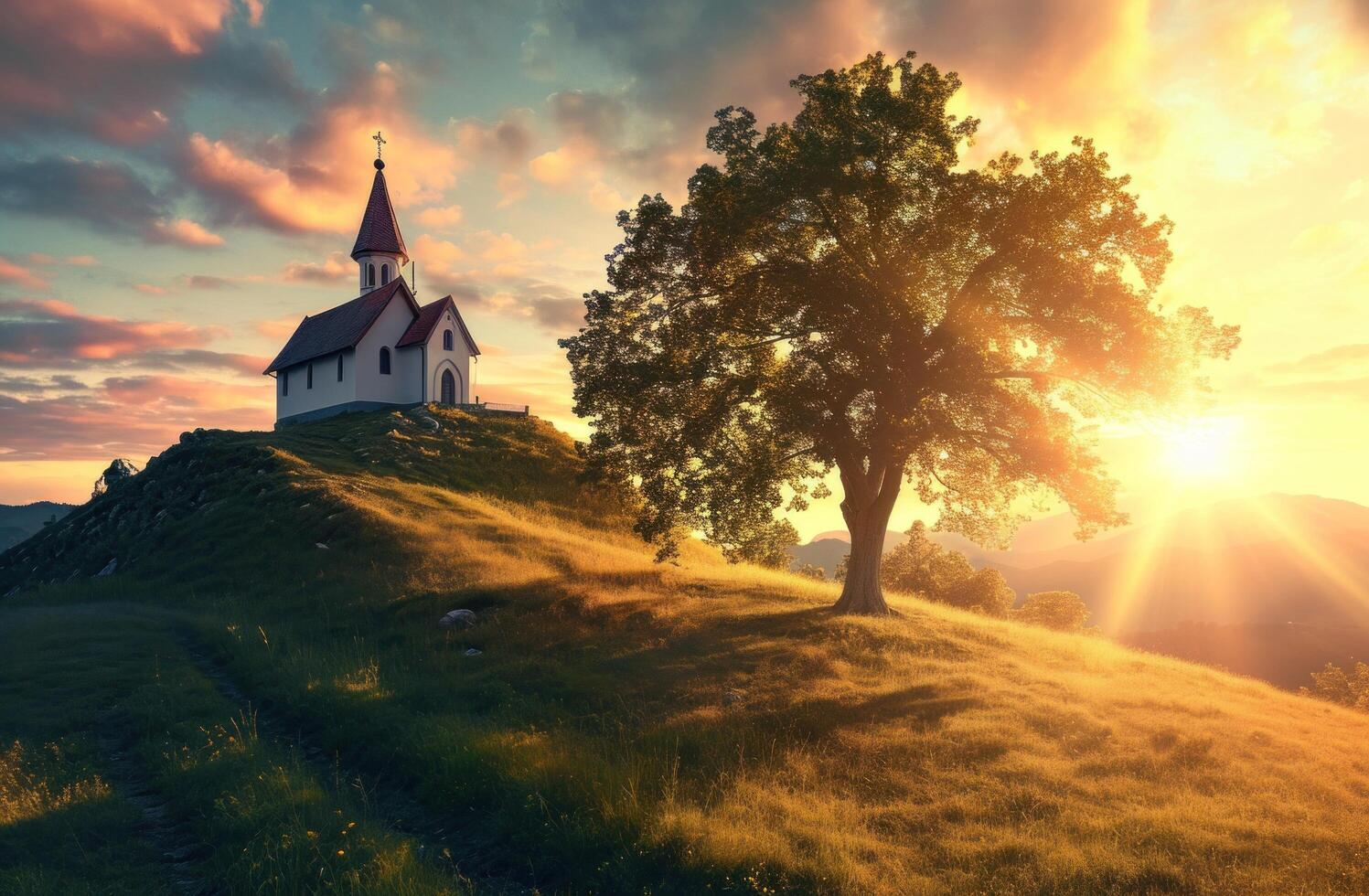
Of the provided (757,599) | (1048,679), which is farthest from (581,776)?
(757,599)

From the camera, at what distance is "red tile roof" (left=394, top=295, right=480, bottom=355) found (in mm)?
64938

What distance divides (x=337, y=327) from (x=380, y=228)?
1247cm

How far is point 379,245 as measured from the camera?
2980 inches

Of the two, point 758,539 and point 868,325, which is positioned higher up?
point 868,325

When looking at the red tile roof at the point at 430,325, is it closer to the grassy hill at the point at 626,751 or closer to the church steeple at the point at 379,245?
the church steeple at the point at 379,245

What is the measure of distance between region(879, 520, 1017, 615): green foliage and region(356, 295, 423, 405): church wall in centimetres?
4112

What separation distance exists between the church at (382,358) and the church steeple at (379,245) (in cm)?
294

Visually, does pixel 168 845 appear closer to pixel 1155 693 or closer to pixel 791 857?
pixel 791 857

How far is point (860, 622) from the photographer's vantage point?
22.7 meters

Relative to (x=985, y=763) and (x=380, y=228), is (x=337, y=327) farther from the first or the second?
(x=985, y=763)

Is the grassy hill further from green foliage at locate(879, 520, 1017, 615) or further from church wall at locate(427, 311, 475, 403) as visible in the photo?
church wall at locate(427, 311, 475, 403)

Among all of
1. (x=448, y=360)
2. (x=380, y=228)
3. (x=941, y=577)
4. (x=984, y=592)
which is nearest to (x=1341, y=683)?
(x=984, y=592)

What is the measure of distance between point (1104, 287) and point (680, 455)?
13387 mm

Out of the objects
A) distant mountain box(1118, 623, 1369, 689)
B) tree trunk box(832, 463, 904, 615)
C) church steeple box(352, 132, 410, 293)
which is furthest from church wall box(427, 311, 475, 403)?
distant mountain box(1118, 623, 1369, 689)
